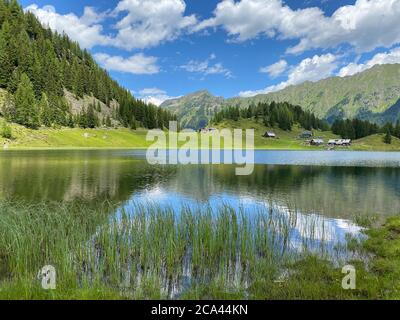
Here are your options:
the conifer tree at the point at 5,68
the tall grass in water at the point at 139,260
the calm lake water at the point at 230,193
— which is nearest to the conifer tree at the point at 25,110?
the conifer tree at the point at 5,68

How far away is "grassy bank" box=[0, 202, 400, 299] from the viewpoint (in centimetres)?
1303

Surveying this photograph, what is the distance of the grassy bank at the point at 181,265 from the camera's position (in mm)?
13031

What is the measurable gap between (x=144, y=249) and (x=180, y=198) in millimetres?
21275

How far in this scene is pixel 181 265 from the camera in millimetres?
16781

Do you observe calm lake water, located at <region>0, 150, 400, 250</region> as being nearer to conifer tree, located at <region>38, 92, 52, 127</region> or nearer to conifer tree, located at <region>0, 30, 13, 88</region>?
conifer tree, located at <region>38, 92, 52, 127</region>

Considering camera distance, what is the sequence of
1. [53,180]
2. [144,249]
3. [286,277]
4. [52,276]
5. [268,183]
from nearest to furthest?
[52,276], [286,277], [144,249], [53,180], [268,183]

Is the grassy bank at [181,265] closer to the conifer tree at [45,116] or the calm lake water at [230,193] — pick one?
the calm lake water at [230,193]

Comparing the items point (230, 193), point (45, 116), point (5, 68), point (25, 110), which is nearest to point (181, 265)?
A: point (230, 193)

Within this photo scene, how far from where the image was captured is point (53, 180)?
4859 centimetres

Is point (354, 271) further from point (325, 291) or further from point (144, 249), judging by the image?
point (144, 249)

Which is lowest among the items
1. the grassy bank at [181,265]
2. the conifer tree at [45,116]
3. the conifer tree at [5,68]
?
the grassy bank at [181,265]

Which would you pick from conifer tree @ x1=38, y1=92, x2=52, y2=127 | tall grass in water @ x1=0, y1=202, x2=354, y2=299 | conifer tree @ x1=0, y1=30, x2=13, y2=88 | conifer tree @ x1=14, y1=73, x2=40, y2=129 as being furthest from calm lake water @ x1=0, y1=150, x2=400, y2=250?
conifer tree @ x1=0, y1=30, x2=13, y2=88

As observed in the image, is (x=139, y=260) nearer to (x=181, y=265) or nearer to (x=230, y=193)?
(x=181, y=265)
